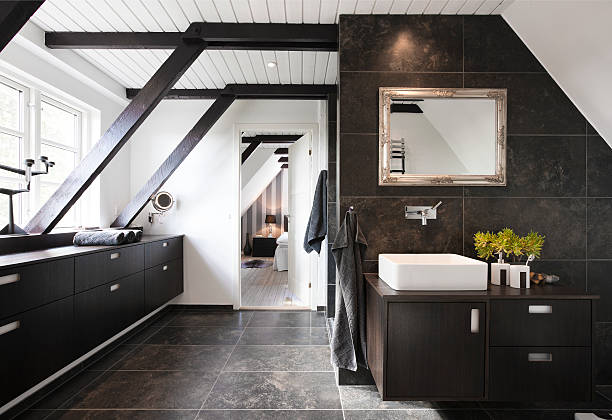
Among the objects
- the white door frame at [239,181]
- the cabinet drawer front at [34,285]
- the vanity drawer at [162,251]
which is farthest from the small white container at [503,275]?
the vanity drawer at [162,251]

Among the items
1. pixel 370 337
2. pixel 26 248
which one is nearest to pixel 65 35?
pixel 26 248

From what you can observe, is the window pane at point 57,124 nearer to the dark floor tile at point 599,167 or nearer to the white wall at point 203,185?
the white wall at point 203,185

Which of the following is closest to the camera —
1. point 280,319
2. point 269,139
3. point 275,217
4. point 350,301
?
point 350,301

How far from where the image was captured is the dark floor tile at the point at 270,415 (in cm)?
176

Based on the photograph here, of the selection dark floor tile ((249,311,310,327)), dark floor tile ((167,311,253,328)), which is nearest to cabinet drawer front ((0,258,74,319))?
dark floor tile ((167,311,253,328))

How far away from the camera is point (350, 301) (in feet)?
6.54

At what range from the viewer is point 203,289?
3697mm

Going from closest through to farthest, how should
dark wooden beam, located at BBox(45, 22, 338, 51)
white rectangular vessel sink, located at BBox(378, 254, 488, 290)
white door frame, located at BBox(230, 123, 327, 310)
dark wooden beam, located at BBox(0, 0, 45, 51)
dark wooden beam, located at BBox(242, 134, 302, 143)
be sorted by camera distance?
1. dark wooden beam, located at BBox(0, 0, 45, 51)
2. white rectangular vessel sink, located at BBox(378, 254, 488, 290)
3. dark wooden beam, located at BBox(45, 22, 338, 51)
4. white door frame, located at BBox(230, 123, 327, 310)
5. dark wooden beam, located at BBox(242, 134, 302, 143)

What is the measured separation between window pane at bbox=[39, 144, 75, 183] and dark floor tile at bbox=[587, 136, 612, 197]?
157 inches

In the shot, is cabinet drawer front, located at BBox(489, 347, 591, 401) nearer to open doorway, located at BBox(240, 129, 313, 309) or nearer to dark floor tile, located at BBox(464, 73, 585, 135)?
dark floor tile, located at BBox(464, 73, 585, 135)

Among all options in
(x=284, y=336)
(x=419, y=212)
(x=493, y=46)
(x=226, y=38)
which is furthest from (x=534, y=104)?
(x=284, y=336)

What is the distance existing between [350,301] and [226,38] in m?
1.93

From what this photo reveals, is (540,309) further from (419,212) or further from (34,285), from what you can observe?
(34,285)

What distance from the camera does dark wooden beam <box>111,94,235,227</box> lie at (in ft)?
10.6
